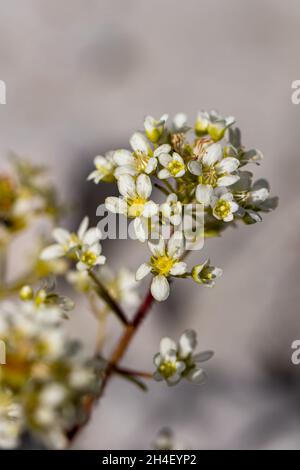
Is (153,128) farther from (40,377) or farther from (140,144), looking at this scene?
(40,377)

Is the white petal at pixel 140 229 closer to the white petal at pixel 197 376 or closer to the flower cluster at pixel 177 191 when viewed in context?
the flower cluster at pixel 177 191

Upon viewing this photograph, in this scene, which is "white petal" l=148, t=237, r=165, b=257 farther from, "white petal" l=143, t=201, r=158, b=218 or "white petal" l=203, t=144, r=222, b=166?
"white petal" l=203, t=144, r=222, b=166

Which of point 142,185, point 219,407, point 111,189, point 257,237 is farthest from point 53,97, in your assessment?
point 219,407

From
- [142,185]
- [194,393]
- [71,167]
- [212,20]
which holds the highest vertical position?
[212,20]

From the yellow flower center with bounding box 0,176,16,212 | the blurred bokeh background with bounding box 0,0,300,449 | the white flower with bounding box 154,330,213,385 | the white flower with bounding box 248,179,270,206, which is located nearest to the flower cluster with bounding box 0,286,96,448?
the white flower with bounding box 154,330,213,385

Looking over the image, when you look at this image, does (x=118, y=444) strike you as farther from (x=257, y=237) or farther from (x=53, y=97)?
(x=53, y=97)
